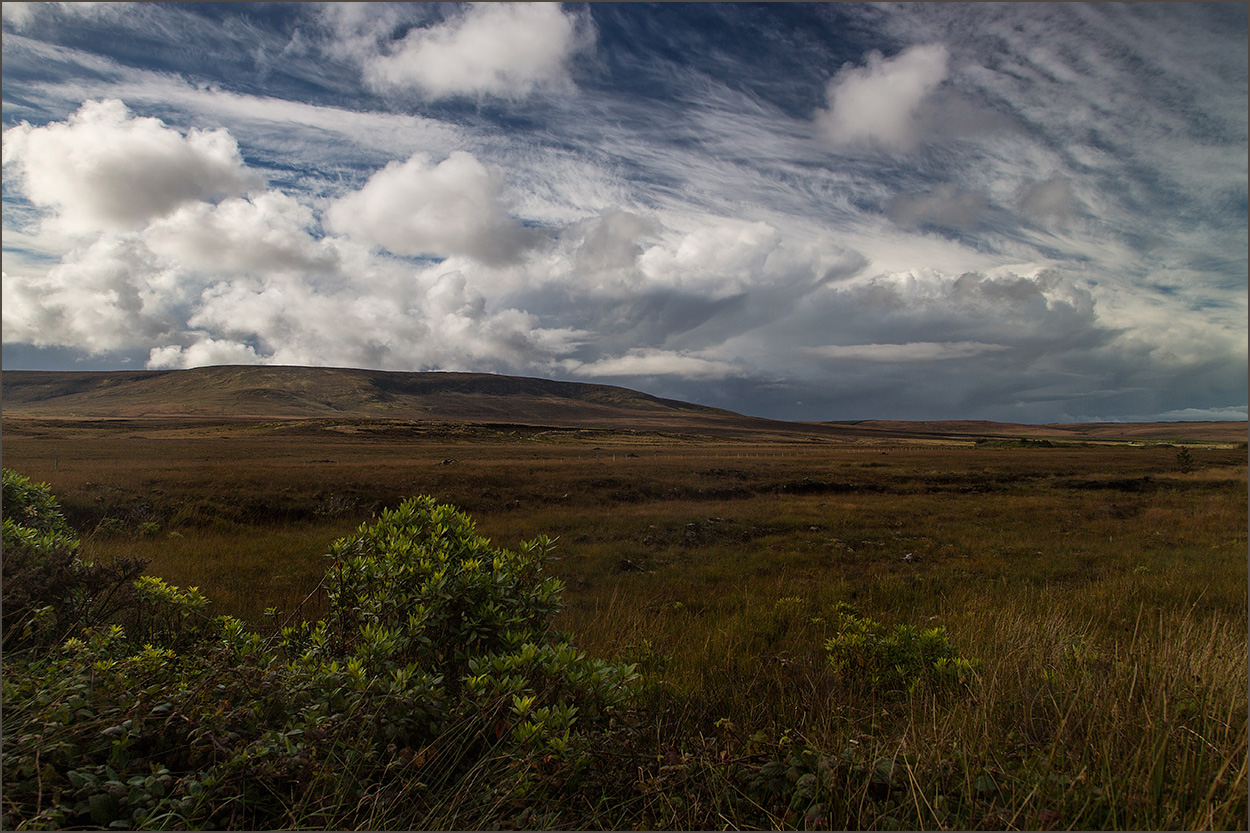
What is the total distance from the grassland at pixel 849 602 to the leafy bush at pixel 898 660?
0.68ft

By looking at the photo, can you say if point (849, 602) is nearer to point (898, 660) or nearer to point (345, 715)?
point (898, 660)

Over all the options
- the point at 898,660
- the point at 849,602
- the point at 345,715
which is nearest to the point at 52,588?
the point at 345,715

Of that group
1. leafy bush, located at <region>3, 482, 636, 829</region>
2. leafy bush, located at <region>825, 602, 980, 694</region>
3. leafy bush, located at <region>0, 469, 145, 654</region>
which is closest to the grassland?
leafy bush, located at <region>825, 602, 980, 694</region>

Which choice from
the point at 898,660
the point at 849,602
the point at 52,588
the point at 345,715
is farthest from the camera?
the point at 849,602

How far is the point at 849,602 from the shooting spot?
9.62m

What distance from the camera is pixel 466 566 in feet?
13.2

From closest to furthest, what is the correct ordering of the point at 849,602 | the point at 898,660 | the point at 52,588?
the point at 52,588
the point at 898,660
the point at 849,602

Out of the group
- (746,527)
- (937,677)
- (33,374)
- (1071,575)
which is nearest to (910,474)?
(746,527)

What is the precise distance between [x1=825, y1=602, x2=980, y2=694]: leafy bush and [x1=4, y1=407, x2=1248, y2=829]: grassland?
207 millimetres

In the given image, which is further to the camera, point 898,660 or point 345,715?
point 898,660

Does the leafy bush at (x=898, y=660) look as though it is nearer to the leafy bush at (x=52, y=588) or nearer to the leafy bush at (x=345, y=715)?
the leafy bush at (x=345, y=715)

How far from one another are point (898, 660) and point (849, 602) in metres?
4.71

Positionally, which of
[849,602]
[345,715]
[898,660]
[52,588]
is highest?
[52,588]

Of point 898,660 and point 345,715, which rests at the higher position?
point 345,715
